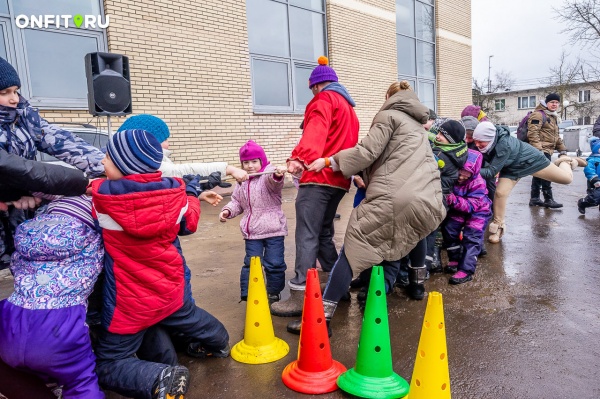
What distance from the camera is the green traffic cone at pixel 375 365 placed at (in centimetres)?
248

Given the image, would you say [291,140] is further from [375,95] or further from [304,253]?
[304,253]

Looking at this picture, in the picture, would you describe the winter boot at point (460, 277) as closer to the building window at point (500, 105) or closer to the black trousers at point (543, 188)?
the black trousers at point (543, 188)

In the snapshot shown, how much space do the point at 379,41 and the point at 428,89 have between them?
3.87m

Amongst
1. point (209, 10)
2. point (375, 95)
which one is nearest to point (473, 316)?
point (209, 10)

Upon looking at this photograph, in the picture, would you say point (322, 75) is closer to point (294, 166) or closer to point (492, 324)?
point (294, 166)

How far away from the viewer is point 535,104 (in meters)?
54.1

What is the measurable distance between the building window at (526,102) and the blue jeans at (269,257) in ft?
194

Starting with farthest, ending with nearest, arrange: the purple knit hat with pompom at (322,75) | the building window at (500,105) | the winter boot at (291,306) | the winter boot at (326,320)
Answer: the building window at (500,105), the purple knit hat with pompom at (322,75), the winter boot at (291,306), the winter boot at (326,320)

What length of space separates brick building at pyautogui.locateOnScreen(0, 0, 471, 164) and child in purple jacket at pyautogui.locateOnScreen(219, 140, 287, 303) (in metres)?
5.88

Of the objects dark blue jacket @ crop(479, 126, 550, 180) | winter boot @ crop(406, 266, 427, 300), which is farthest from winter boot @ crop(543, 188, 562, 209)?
A: winter boot @ crop(406, 266, 427, 300)

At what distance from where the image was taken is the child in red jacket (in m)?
2.32

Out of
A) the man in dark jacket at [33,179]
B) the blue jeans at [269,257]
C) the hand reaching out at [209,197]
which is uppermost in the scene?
the man in dark jacket at [33,179]

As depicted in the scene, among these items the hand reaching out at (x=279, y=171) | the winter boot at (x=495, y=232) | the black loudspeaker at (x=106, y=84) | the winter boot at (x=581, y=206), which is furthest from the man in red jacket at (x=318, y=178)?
the winter boot at (x=581, y=206)

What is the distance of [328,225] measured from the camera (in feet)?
13.4
